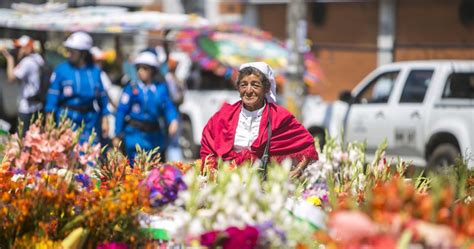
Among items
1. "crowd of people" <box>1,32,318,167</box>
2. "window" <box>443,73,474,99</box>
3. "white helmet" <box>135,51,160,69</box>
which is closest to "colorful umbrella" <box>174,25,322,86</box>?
"crowd of people" <box>1,32,318,167</box>

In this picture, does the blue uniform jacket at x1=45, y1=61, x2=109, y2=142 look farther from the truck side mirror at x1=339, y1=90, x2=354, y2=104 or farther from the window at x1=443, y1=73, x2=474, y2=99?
the truck side mirror at x1=339, y1=90, x2=354, y2=104

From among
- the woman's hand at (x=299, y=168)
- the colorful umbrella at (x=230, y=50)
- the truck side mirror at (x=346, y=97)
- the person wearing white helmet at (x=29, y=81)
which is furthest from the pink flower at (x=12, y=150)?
the colorful umbrella at (x=230, y=50)

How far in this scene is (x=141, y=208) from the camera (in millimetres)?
5055

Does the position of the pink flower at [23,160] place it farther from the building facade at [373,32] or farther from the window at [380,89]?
the building facade at [373,32]

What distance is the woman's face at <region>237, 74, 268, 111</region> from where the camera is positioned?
705 centimetres

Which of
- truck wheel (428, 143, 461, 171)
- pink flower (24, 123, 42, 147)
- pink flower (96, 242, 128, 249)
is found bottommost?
truck wheel (428, 143, 461, 171)

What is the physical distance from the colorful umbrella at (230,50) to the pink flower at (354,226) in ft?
48.7

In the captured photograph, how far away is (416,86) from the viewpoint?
1562 centimetres

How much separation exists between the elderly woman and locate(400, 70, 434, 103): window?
849cm

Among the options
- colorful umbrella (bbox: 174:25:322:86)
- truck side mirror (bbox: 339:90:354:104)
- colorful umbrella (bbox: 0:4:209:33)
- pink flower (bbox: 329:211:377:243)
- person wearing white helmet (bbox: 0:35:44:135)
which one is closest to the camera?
pink flower (bbox: 329:211:377:243)

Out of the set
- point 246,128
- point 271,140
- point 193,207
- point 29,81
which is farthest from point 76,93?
point 193,207

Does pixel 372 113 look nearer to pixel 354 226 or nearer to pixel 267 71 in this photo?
pixel 267 71

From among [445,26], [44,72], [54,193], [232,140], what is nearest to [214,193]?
[54,193]

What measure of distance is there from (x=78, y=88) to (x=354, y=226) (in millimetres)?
8053
